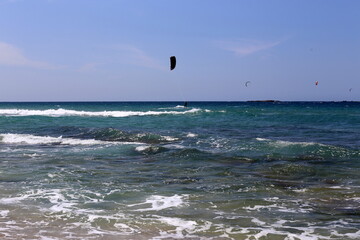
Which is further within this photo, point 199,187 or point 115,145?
point 115,145

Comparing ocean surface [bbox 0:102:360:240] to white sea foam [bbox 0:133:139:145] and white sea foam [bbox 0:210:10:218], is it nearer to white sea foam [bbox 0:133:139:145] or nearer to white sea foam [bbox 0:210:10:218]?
white sea foam [bbox 0:210:10:218]

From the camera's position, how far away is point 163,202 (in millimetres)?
7363

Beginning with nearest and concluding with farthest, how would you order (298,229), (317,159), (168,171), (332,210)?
(298,229) < (332,210) < (168,171) < (317,159)

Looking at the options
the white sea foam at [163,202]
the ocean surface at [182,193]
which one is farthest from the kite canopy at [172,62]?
the white sea foam at [163,202]

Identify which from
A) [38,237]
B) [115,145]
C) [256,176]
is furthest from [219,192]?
[115,145]

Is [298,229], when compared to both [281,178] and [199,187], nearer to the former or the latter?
[199,187]

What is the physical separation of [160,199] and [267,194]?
2.21 metres

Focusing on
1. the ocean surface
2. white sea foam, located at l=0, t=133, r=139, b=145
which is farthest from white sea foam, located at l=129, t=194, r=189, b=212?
white sea foam, located at l=0, t=133, r=139, b=145

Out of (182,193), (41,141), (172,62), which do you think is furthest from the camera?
(41,141)

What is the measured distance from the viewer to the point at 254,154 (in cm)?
1325

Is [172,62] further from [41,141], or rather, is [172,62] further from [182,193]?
[41,141]

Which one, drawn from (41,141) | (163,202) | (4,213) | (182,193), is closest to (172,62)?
(182,193)

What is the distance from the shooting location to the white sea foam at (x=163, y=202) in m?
7.05

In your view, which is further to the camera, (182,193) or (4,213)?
(182,193)
